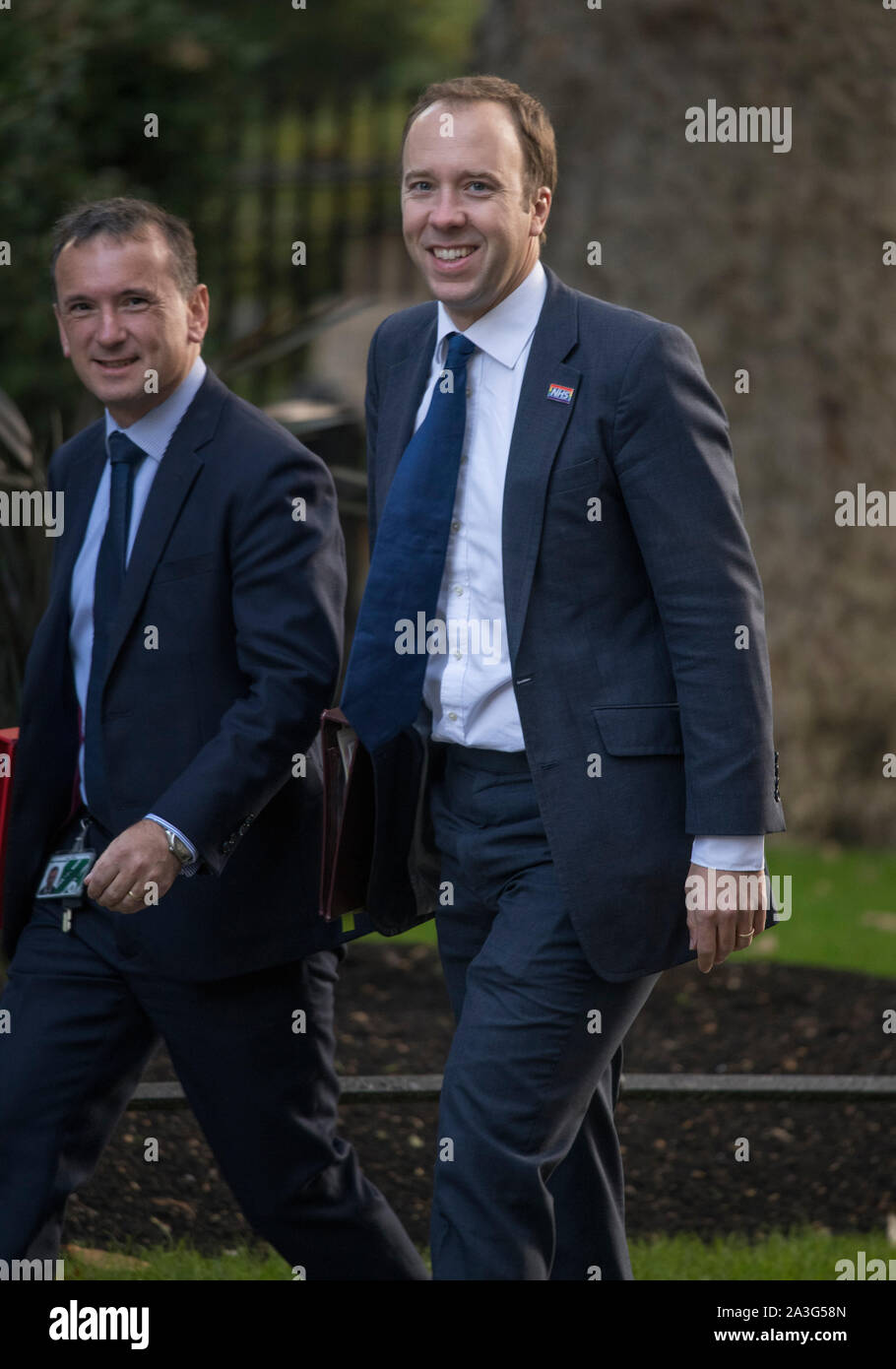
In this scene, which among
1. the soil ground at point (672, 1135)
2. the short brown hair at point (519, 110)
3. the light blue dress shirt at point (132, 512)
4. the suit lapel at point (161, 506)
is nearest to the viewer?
the short brown hair at point (519, 110)

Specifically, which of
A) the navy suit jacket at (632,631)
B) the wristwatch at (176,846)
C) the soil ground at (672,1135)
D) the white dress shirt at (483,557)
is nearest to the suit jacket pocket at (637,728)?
the navy suit jacket at (632,631)

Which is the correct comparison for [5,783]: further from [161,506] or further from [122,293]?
[122,293]

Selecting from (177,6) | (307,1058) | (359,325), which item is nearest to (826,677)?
(359,325)

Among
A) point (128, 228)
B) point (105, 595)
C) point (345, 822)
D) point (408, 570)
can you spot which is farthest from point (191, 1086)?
point (128, 228)

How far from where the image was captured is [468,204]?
11.1ft

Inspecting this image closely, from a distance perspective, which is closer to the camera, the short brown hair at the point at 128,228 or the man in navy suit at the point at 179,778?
the man in navy suit at the point at 179,778

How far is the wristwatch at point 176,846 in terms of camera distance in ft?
11.3

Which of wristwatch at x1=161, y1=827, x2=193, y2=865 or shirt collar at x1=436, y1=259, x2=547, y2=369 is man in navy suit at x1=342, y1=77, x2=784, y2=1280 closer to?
shirt collar at x1=436, y1=259, x2=547, y2=369

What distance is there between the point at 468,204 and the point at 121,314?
0.74 meters

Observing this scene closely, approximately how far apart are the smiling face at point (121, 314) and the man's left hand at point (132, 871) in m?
0.87

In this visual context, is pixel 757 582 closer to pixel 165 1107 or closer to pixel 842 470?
pixel 165 1107

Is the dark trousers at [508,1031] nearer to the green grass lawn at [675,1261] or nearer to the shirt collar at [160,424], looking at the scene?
the shirt collar at [160,424]

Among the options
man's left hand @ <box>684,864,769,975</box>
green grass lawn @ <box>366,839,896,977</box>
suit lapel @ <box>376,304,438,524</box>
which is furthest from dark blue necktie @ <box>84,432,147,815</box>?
green grass lawn @ <box>366,839,896,977</box>

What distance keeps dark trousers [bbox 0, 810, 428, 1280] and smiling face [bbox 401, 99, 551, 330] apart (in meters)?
1.31
